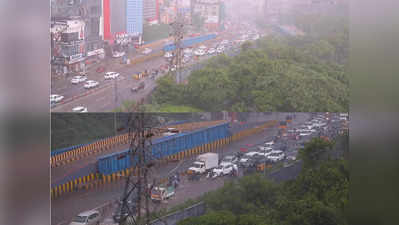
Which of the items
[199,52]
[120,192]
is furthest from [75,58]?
[120,192]

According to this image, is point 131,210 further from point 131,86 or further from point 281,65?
point 281,65

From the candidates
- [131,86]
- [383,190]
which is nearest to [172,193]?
[131,86]

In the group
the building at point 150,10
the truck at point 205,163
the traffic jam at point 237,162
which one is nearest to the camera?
the traffic jam at point 237,162

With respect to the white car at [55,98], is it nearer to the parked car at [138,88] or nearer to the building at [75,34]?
the building at [75,34]

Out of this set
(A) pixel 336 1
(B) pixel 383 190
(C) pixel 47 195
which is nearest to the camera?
(B) pixel 383 190

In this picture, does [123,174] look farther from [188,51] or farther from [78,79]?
[188,51]

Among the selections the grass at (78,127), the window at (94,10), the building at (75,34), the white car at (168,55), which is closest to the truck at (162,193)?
the grass at (78,127)
